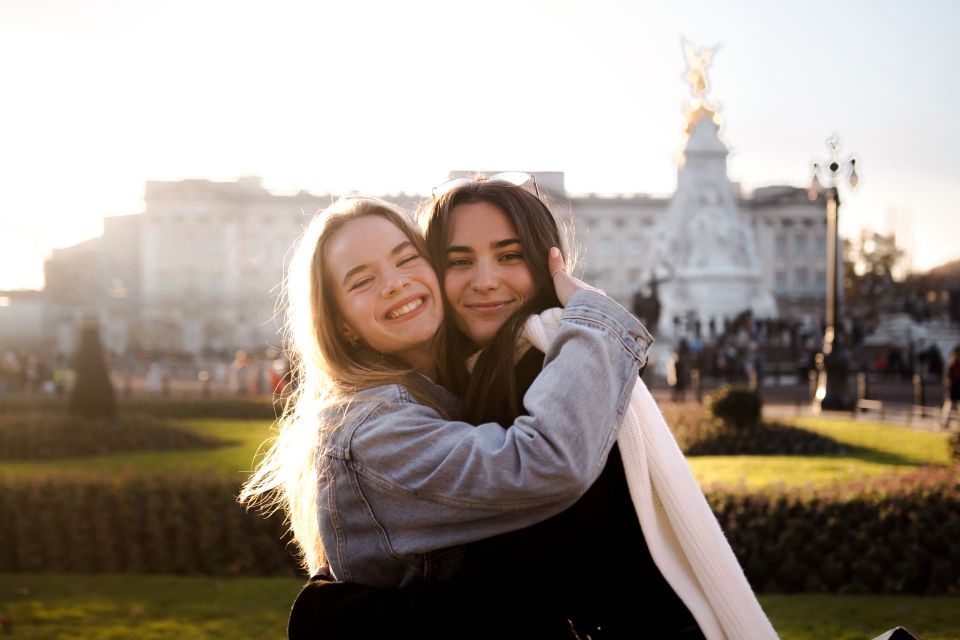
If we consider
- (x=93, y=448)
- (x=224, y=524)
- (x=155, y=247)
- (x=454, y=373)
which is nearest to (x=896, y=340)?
(x=93, y=448)

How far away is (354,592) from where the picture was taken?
6.48 feet

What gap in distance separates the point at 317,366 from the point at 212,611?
170 inches

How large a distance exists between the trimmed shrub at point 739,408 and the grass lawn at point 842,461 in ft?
3.29

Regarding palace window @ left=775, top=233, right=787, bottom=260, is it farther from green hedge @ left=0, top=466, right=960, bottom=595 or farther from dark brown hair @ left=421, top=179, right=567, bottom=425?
dark brown hair @ left=421, top=179, right=567, bottom=425

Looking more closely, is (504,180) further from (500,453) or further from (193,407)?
(193,407)

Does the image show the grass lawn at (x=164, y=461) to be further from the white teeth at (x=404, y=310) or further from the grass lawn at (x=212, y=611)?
the white teeth at (x=404, y=310)

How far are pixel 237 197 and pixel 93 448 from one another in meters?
70.3

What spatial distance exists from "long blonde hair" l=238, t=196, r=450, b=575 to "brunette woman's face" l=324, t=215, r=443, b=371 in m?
0.03

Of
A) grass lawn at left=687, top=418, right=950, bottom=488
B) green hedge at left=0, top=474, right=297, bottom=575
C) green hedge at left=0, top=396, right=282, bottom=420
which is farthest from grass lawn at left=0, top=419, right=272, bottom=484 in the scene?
grass lawn at left=687, top=418, right=950, bottom=488

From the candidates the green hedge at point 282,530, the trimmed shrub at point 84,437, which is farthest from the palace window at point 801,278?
the green hedge at point 282,530

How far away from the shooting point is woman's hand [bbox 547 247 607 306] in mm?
2244

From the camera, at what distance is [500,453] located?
6.02 feet

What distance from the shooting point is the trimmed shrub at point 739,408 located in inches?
538

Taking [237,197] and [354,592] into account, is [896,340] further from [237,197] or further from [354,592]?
[237,197]
